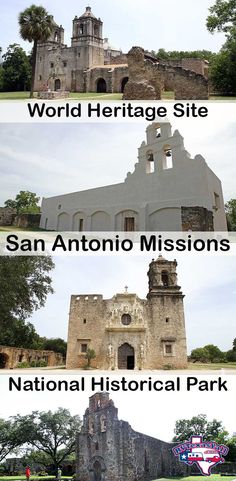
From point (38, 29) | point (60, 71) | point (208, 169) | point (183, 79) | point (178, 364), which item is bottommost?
point (178, 364)

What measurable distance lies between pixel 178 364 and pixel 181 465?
7524 mm

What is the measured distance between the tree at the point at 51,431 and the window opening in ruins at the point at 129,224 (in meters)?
10.4

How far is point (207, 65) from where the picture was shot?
3466 cm

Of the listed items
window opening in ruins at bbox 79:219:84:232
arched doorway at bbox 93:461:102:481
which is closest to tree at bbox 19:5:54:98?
window opening in ruins at bbox 79:219:84:232

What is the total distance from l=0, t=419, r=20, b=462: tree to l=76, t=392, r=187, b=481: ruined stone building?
495 cm

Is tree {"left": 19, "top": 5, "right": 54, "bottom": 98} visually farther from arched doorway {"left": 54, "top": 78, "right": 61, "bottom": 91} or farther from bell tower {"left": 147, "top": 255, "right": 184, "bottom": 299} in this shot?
bell tower {"left": 147, "top": 255, "right": 184, "bottom": 299}

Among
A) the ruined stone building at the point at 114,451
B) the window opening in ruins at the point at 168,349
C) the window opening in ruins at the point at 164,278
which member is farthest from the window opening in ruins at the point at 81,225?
the window opening in ruins at the point at 168,349

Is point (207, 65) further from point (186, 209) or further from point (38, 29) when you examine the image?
point (186, 209)

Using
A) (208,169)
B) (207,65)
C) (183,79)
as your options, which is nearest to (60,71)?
(207,65)

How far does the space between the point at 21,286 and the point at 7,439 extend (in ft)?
39.6

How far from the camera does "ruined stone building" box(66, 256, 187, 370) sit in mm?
17266

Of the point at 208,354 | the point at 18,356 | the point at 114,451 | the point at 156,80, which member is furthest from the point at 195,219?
the point at 208,354

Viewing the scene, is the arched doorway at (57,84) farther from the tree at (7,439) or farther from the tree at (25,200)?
the tree at (7,439)

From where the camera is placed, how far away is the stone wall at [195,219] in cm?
1725
